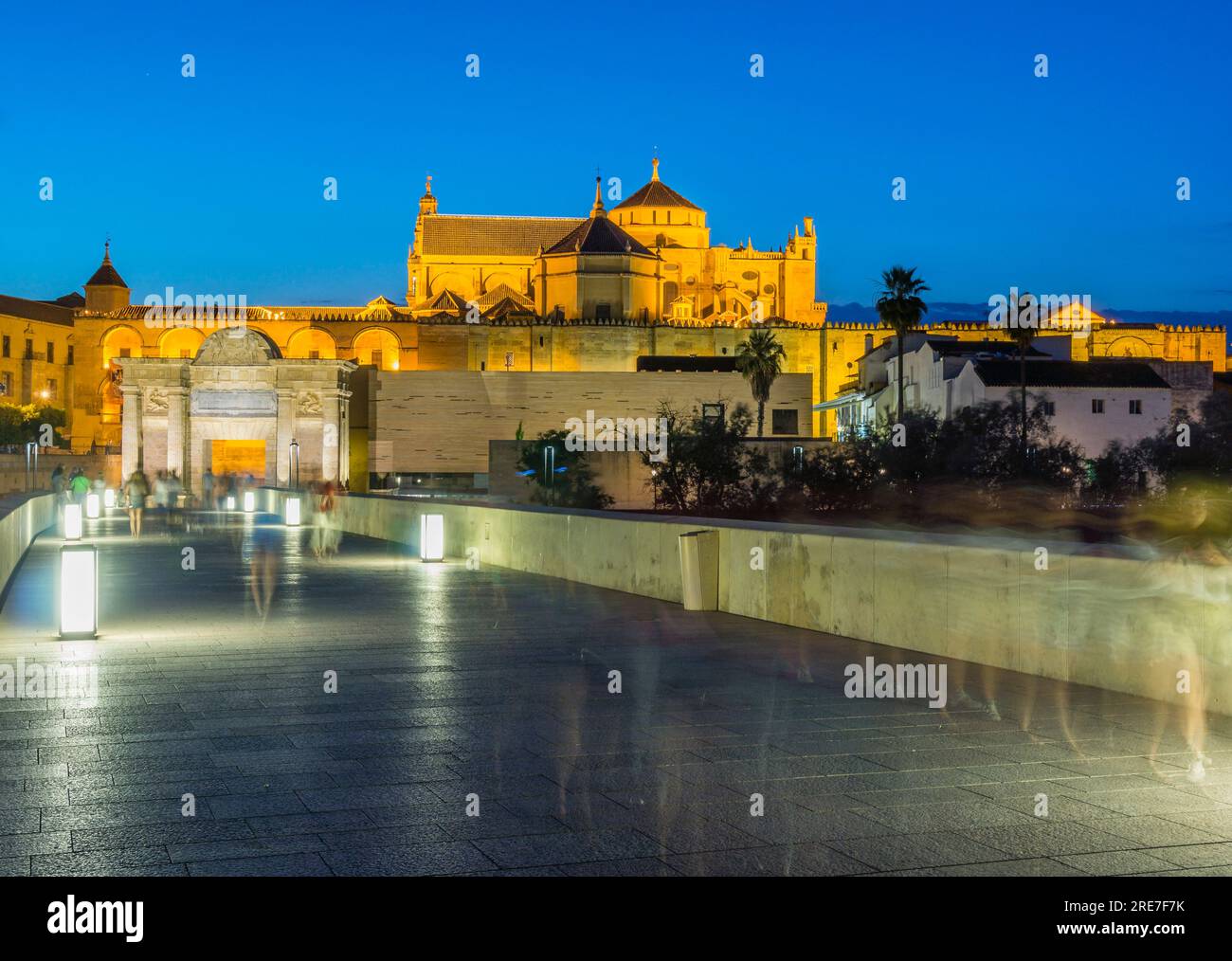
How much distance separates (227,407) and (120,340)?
152 ft

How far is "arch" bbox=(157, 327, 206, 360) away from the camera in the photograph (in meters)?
106

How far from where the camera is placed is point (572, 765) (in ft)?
23.6

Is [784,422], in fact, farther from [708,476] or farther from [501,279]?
[501,279]

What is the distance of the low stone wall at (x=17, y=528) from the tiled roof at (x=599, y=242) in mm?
71189

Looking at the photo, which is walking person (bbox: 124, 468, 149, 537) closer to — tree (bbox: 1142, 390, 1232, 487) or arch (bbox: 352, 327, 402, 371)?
tree (bbox: 1142, 390, 1232, 487)

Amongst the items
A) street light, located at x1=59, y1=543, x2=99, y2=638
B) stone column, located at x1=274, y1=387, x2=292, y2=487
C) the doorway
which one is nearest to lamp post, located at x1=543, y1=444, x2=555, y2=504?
stone column, located at x1=274, y1=387, x2=292, y2=487

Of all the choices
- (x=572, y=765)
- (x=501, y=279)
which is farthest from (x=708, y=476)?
(x=501, y=279)

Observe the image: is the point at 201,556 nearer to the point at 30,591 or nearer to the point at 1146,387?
the point at 30,591

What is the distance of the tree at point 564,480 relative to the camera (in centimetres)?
5956

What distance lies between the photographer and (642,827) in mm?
5934

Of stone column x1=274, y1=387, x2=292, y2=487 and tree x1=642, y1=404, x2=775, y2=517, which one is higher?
stone column x1=274, y1=387, x2=292, y2=487

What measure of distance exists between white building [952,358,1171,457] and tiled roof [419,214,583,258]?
214 ft
